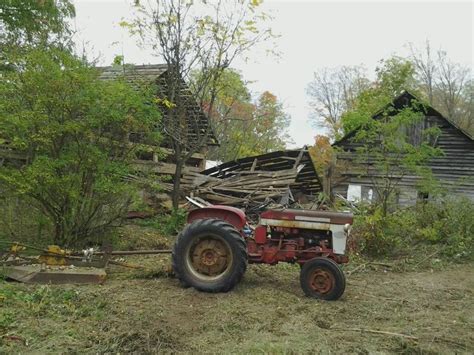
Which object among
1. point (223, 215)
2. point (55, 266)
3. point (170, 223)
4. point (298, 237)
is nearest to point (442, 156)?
point (170, 223)

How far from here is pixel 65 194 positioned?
720 cm

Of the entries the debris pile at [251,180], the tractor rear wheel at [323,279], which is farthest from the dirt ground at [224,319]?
the debris pile at [251,180]

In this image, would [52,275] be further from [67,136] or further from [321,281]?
[321,281]

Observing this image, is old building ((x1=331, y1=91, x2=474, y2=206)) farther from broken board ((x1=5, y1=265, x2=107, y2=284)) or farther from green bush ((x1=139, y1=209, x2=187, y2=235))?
broken board ((x1=5, y1=265, x2=107, y2=284))

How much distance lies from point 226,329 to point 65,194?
416 cm

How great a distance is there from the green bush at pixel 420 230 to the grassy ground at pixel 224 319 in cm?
284

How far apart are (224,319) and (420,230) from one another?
711cm

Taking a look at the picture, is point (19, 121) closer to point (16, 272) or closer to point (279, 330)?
point (16, 272)

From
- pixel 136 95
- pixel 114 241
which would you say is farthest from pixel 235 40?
pixel 114 241

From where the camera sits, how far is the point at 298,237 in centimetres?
609

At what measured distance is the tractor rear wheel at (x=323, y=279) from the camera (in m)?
5.54

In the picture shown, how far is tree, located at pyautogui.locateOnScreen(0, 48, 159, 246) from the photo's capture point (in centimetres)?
677

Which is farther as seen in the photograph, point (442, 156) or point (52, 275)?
point (442, 156)

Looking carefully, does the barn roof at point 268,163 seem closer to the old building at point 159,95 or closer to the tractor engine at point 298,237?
the old building at point 159,95
